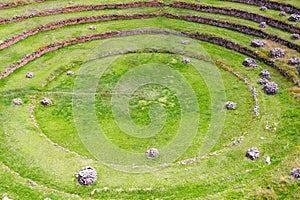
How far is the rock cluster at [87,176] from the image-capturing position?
39722mm

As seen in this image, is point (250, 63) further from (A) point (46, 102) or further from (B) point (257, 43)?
(A) point (46, 102)

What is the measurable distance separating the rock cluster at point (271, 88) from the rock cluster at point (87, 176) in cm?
2999

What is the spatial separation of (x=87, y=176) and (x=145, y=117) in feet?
50.1

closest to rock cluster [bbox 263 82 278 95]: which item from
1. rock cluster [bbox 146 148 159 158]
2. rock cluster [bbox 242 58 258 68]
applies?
rock cluster [bbox 242 58 258 68]

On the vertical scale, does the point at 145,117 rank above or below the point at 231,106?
below

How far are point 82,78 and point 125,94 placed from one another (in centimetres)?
903

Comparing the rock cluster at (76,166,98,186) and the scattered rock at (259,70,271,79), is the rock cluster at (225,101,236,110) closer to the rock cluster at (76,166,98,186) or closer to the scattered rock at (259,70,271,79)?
the scattered rock at (259,70,271,79)

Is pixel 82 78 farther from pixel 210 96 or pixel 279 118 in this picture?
pixel 279 118

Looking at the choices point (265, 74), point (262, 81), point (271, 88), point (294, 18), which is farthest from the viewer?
point (294, 18)

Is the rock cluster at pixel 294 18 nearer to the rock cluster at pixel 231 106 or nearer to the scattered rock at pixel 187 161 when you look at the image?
the rock cluster at pixel 231 106

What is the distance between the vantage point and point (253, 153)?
142ft

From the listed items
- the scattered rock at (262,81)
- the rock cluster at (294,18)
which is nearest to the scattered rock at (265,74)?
the scattered rock at (262,81)

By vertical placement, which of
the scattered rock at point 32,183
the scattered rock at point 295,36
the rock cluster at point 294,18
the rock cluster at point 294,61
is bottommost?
the scattered rock at point 32,183

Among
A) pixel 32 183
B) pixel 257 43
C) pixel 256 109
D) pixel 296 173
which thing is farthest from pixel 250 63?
pixel 32 183
